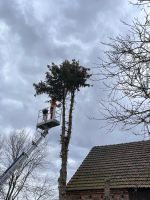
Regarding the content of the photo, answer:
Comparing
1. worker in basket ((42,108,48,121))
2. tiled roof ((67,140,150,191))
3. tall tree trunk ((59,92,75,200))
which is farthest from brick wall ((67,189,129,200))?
worker in basket ((42,108,48,121))

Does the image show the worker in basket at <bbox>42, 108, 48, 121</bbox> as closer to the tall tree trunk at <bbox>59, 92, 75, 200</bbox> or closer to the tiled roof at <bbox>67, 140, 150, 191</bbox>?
the tall tree trunk at <bbox>59, 92, 75, 200</bbox>

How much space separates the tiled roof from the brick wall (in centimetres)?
28

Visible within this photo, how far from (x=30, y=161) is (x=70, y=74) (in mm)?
11124

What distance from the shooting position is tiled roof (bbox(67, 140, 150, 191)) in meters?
22.5

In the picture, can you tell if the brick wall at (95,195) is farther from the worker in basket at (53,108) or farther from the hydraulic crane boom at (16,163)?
the worker in basket at (53,108)

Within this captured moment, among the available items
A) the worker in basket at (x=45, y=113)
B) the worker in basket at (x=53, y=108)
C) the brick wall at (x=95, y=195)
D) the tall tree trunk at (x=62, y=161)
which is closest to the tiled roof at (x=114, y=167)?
the brick wall at (x=95, y=195)

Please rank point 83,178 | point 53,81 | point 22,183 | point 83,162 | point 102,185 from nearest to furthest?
1. point 102,185
2. point 83,178
3. point 83,162
4. point 53,81
5. point 22,183

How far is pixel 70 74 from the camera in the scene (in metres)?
28.8

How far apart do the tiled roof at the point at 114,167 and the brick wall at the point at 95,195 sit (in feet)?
0.91

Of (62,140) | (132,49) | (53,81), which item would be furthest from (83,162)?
(132,49)

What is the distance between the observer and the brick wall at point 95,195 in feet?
72.8

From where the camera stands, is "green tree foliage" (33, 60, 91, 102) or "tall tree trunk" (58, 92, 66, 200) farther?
"green tree foliage" (33, 60, 91, 102)

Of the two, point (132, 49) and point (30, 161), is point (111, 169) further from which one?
point (132, 49)

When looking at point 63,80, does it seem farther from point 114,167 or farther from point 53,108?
point 114,167
